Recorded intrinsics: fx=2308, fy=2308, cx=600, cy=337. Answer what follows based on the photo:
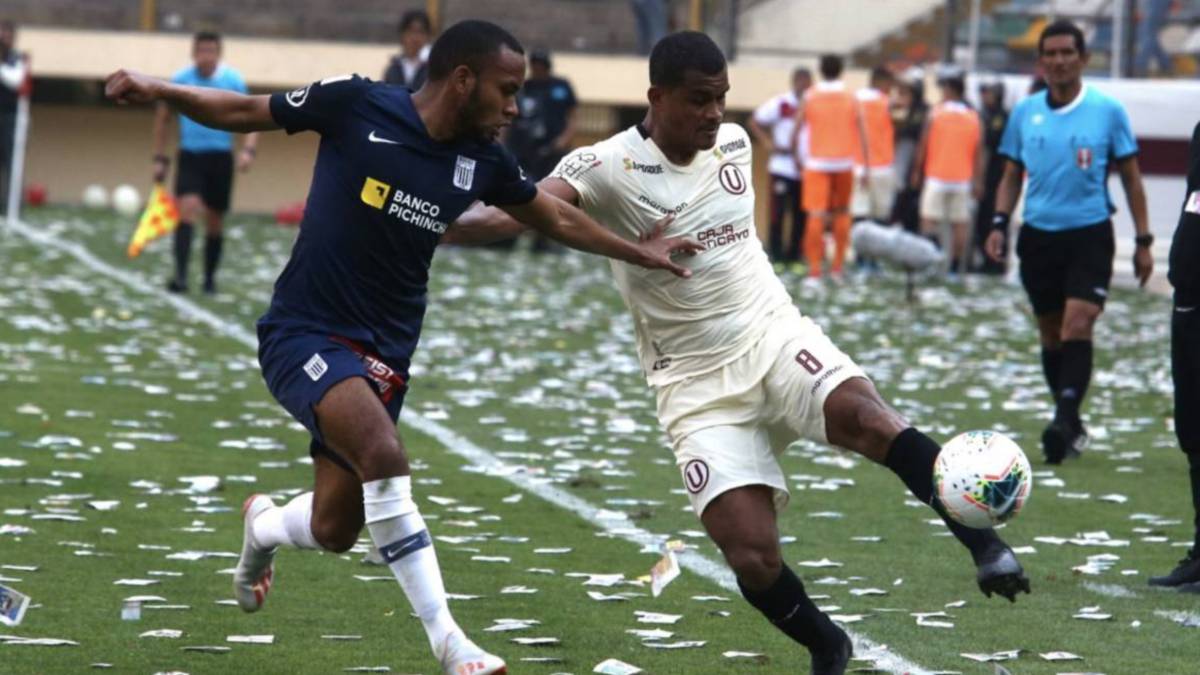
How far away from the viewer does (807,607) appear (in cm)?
635

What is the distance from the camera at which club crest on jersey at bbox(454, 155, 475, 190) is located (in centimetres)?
646

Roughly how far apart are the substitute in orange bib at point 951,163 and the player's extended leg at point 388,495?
63.2 feet

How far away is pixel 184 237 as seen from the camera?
1931 centimetres

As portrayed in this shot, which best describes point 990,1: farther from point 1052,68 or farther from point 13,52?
point 1052,68

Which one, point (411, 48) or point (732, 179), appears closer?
point (732, 179)

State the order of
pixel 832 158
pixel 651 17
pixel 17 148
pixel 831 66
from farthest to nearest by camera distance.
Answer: pixel 651 17 → pixel 17 148 → pixel 831 66 → pixel 832 158

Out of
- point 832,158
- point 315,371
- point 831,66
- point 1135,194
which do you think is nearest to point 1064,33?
point 1135,194

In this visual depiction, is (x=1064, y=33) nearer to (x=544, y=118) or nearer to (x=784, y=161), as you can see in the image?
(x=784, y=161)

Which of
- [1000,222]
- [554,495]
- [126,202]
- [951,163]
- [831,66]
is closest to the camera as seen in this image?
[554,495]

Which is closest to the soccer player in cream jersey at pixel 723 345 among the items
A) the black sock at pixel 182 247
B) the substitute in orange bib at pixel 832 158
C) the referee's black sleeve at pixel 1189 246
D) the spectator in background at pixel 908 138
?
the referee's black sleeve at pixel 1189 246

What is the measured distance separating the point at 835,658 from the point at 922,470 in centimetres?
57

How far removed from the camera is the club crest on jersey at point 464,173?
646 centimetres

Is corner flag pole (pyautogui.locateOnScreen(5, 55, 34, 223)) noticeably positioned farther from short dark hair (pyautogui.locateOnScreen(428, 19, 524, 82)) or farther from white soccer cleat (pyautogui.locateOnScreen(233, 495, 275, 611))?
short dark hair (pyautogui.locateOnScreen(428, 19, 524, 82))

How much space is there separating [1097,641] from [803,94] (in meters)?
20.5
